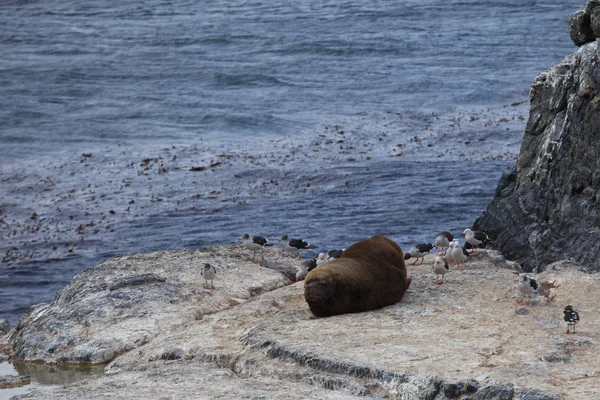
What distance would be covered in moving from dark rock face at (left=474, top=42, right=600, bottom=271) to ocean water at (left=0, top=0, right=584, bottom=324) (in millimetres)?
6162

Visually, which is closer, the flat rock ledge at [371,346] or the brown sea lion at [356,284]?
the flat rock ledge at [371,346]

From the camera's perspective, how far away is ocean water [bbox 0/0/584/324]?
29.6 metres

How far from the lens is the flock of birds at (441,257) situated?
15820mm

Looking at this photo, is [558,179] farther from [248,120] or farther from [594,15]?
[248,120]

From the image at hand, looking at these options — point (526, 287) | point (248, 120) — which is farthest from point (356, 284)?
point (248, 120)

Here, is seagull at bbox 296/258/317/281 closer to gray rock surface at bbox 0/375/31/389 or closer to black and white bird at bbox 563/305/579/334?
gray rock surface at bbox 0/375/31/389

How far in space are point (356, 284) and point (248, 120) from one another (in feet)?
97.8

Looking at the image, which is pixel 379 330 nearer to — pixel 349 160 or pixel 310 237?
pixel 310 237

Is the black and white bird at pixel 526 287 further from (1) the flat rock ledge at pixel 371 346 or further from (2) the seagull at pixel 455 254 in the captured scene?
(2) the seagull at pixel 455 254

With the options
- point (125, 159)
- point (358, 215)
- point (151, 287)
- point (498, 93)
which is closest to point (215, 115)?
point (125, 159)

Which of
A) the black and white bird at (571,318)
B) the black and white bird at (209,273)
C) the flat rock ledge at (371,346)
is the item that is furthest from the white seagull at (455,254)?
the black and white bird at (571,318)

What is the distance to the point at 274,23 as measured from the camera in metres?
69.2

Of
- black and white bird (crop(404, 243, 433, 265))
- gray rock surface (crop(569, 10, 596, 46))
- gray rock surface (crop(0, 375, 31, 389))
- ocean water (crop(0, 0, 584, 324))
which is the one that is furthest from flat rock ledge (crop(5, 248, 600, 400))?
ocean water (crop(0, 0, 584, 324))

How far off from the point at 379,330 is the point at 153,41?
53.1 meters
